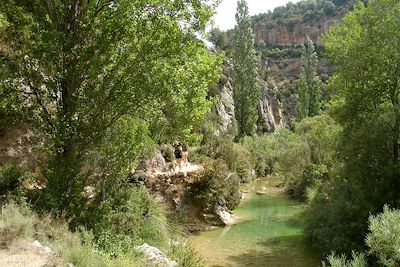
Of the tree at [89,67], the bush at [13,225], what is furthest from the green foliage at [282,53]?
the bush at [13,225]

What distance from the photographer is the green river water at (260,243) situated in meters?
14.7

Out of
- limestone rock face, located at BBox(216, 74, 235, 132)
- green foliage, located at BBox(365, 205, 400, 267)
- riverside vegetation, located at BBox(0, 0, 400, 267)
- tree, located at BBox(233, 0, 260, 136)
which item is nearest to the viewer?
green foliage, located at BBox(365, 205, 400, 267)

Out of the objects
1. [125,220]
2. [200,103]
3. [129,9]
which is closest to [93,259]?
[125,220]

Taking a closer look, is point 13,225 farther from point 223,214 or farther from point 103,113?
point 223,214

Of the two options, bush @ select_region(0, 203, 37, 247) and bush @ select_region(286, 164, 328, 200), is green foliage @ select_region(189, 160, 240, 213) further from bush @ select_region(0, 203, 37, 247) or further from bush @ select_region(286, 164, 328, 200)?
bush @ select_region(0, 203, 37, 247)

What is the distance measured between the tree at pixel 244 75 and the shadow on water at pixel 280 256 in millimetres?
32834

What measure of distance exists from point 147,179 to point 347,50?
10.1m

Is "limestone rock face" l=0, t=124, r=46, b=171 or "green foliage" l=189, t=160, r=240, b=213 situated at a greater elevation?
"limestone rock face" l=0, t=124, r=46, b=171

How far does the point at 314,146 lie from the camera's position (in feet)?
90.3

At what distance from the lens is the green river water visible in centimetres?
1466

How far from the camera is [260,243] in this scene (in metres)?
17.3

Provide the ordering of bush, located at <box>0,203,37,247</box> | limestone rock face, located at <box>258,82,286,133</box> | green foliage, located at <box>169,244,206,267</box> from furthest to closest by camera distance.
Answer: limestone rock face, located at <box>258,82,286,133</box>, green foliage, located at <box>169,244,206,267</box>, bush, located at <box>0,203,37,247</box>

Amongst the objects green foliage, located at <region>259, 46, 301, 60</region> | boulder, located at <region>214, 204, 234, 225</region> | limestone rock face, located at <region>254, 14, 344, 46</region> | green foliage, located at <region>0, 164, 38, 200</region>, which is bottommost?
boulder, located at <region>214, 204, 234, 225</region>

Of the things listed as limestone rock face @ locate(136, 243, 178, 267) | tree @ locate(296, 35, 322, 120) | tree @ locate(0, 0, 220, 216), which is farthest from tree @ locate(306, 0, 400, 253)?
tree @ locate(296, 35, 322, 120)
